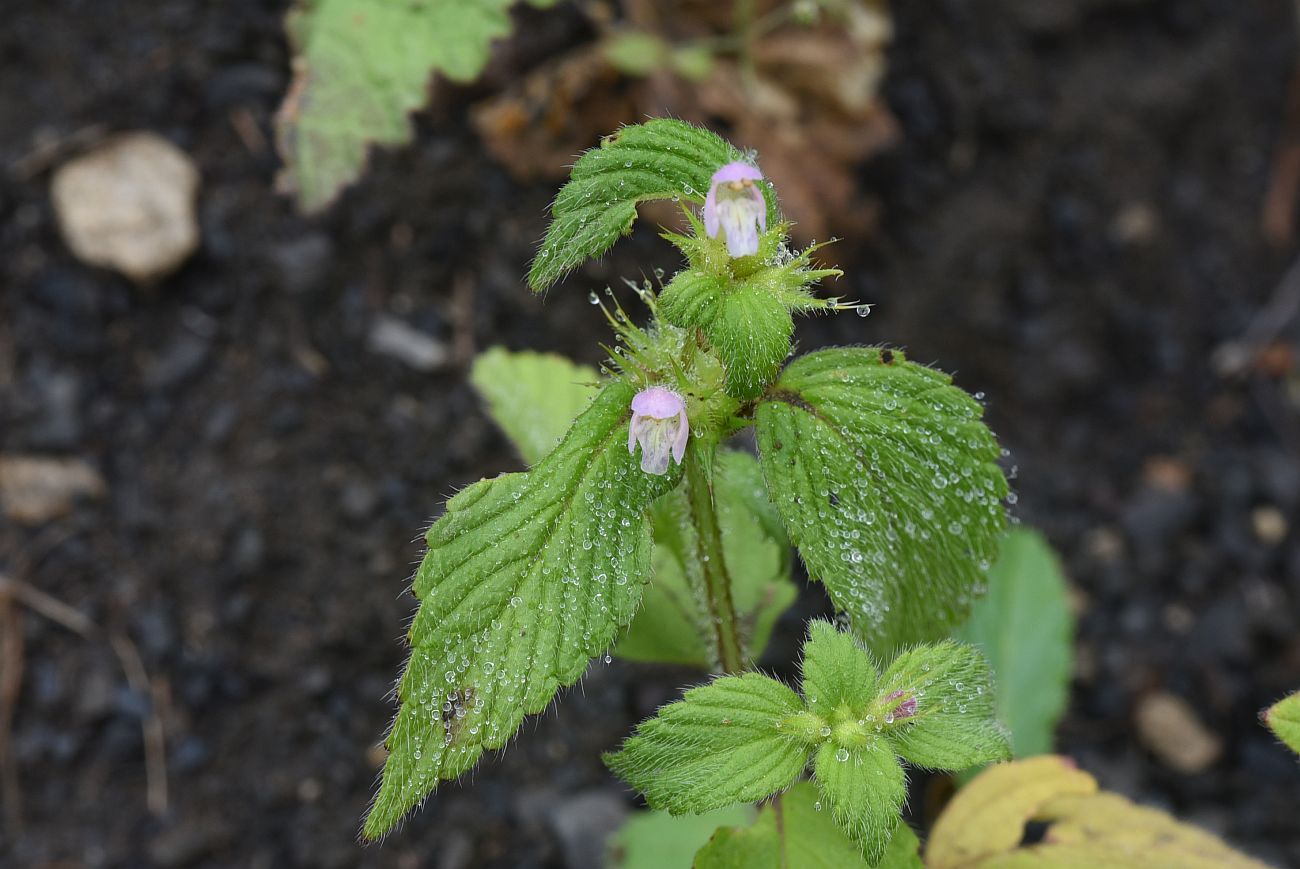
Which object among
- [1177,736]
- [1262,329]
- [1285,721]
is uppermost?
[1262,329]

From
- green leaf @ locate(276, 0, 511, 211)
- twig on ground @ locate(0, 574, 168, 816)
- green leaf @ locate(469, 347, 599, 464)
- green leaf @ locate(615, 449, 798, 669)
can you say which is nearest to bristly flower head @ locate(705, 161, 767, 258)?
green leaf @ locate(615, 449, 798, 669)

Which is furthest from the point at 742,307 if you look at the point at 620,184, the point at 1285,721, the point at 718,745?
the point at 1285,721

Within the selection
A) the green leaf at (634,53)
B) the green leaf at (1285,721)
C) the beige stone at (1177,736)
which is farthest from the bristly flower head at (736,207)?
the beige stone at (1177,736)

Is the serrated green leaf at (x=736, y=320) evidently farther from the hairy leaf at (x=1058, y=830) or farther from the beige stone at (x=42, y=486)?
the beige stone at (x=42, y=486)

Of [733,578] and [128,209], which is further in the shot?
[128,209]

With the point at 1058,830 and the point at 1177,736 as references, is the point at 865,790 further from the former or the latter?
the point at 1177,736

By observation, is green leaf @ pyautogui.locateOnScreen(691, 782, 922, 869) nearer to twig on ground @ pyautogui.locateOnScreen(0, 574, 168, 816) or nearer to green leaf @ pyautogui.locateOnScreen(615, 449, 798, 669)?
green leaf @ pyautogui.locateOnScreen(615, 449, 798, 669)
